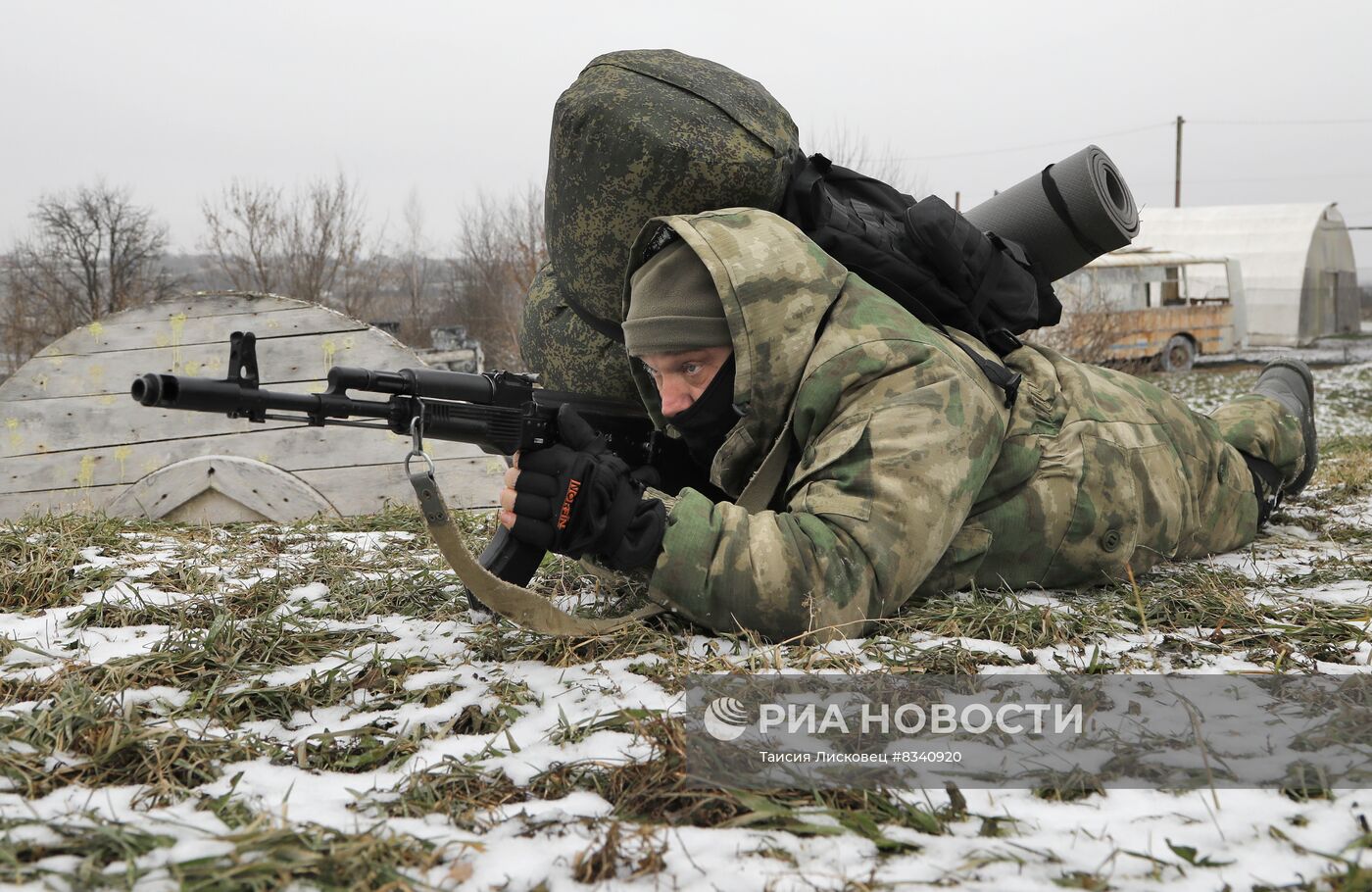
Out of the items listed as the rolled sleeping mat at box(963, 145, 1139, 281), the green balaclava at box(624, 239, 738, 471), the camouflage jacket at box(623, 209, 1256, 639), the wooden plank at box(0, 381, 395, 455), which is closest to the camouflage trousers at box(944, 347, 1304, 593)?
the camouflage jacket at box(623, 209, 1256, 639)

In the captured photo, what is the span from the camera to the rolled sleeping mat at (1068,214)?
3604 millimetres

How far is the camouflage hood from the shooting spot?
2.67m

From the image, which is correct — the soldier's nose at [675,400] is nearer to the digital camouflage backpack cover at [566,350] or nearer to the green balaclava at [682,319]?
the green balaclava at [682,319]

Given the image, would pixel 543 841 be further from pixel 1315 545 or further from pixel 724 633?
pixel 1315 545

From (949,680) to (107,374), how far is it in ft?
17.2

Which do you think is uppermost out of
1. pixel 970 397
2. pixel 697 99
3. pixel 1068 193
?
pixel 697 99

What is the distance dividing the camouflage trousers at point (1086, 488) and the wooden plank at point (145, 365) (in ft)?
11.8

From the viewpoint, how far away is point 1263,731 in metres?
1.96

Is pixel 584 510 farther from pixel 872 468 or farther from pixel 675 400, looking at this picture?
pixel 872 468

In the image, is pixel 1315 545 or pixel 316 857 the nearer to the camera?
pixel 316 857

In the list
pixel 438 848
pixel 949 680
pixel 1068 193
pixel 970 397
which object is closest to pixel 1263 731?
pixel 949 680

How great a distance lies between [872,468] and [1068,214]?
169 cm

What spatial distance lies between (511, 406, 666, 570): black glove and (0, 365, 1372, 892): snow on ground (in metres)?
0.28

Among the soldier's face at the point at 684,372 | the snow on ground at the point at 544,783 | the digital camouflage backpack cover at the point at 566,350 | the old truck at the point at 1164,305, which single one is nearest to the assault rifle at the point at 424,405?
the soldier's face at the point at 684,372
